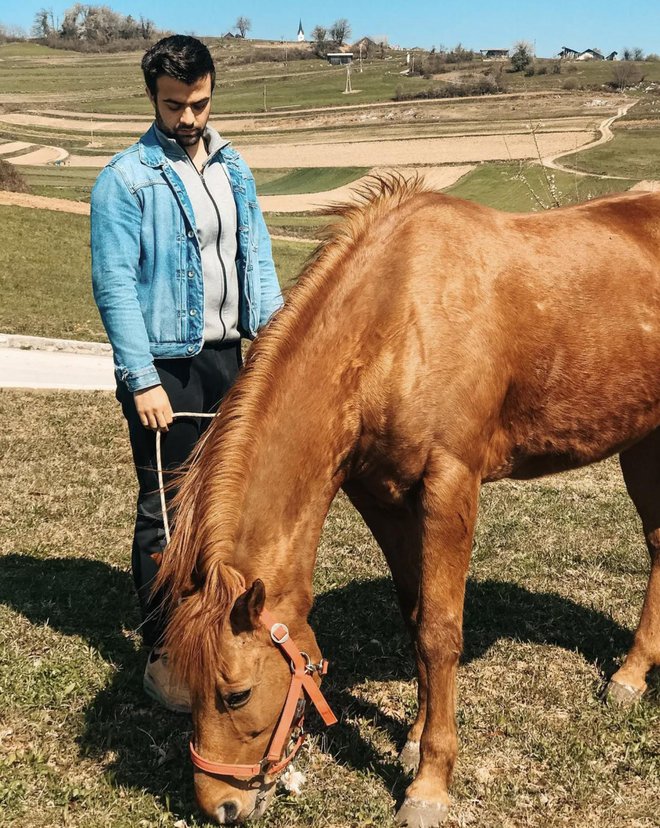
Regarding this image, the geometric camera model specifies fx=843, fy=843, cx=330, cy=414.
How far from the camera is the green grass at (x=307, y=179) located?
46.6m

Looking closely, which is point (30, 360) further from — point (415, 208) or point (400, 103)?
point (400, 103)

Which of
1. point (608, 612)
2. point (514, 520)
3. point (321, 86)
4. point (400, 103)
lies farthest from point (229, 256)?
point (321, 86)

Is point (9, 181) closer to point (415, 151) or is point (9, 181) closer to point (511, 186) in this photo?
point (511, 186)

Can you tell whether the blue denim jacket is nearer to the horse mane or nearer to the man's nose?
the man's nose

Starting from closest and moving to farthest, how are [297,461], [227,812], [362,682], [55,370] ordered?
1. [227,812]
2. [297,461]
3. [362,682]
4. [55,370]

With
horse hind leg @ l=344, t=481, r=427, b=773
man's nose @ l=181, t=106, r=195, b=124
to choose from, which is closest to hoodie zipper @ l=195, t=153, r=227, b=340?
man's nose @ l=181, t=106, r=195, b=124

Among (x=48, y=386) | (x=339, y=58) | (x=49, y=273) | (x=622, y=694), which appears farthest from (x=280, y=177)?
(x=339, y=58)

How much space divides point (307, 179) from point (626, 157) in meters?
17.5

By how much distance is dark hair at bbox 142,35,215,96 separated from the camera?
306 centimetres

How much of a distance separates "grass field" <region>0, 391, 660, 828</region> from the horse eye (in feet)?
2.24

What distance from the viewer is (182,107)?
3.19 meters

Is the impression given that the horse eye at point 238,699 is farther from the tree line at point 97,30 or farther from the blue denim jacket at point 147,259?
the tree line at point 97,30

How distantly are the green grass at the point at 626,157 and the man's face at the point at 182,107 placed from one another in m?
37.3

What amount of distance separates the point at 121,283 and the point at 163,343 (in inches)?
12.0
